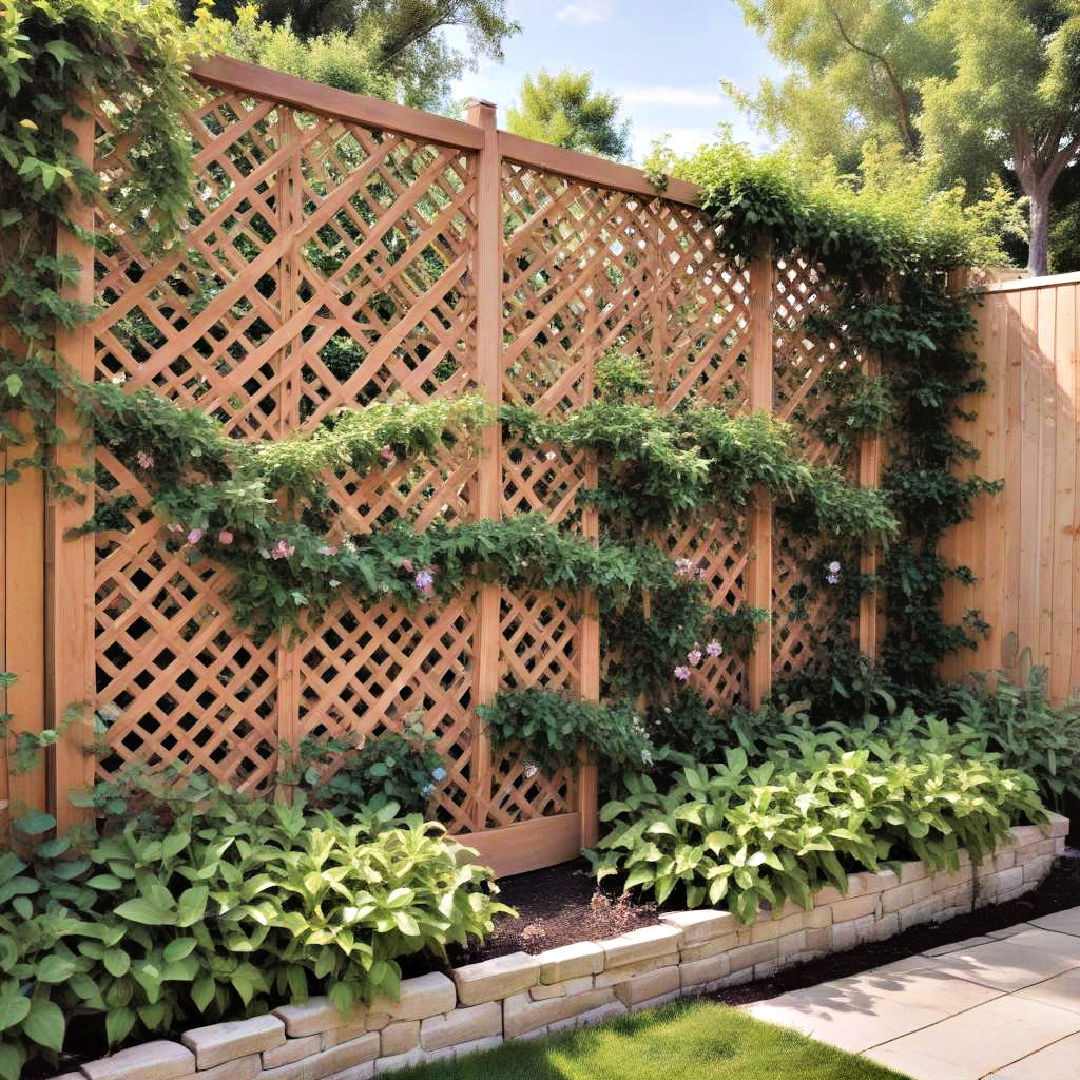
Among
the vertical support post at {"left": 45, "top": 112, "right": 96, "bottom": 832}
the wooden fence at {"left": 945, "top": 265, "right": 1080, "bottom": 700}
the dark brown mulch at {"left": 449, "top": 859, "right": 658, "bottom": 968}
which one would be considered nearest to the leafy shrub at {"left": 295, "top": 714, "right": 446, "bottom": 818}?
the dark brown mulch at {"left": 449, "top": 859, "right": 658, "bottom": 968}

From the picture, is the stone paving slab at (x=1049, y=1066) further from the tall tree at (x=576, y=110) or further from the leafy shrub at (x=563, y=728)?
the tall tree at (x=576, y=110)

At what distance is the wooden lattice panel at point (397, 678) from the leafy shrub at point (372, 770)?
2.2 inches

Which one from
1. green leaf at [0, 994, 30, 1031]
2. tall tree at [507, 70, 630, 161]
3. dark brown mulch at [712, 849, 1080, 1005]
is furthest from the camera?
tall tree at [507, 70, 630, 161]

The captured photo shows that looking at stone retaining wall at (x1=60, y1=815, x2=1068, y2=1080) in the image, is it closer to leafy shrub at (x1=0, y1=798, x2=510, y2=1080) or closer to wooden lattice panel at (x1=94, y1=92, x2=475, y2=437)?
leafy shrub at (x1=0, y1=798, x2=510, y2=1080)

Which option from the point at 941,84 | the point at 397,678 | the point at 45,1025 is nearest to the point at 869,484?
the point at 397,678

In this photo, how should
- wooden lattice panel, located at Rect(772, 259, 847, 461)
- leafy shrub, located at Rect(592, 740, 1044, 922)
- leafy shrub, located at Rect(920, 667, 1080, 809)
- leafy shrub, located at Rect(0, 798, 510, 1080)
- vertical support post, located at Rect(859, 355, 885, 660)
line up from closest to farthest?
leafy shrub, located at Rect(0, 798, 510, 1080)
leafy shrub, located at Rect(592, 740, 1044, 922)
leafy shrub, located at Rect(920, 667, 1080, 809)
wooden lattice panel, located at Rect(772, 259, 847, 461)
vertical support post, located at Rect(859, 355, 885, 660)

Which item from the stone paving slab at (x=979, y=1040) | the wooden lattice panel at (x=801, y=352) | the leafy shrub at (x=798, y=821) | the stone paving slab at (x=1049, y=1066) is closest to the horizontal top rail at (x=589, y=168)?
the wooden lattice panel at (x=801, y=352)

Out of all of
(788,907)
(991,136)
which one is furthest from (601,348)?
(991,136)

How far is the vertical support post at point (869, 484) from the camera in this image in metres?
5.02

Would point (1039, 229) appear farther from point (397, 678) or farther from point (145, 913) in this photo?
point (145, 913)

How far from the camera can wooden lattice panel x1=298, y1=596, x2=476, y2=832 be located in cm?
336

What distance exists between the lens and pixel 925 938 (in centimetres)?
364

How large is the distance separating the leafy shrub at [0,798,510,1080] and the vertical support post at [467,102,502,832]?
2.38 feet

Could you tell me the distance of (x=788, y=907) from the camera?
3389 mm
